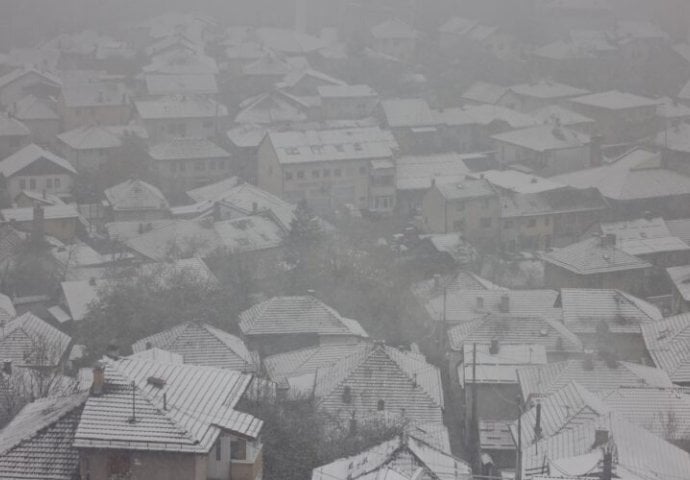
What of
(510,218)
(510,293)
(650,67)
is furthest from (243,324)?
(650,67)

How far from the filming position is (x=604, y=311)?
19.7 meters

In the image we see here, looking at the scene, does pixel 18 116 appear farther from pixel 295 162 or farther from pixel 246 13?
pixel 246 13

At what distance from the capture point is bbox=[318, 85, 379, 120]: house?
112ft

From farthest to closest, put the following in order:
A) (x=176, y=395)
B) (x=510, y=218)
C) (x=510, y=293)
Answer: (x=510, y=218) < (x=510, y=293) < (x=176, y=395)

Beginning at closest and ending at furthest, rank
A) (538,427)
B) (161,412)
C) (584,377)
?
(161,412) → (538,427) → (584,377)

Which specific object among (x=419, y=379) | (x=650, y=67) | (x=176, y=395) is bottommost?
(x=419, y=379)

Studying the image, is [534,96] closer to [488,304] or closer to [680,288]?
[680,288]

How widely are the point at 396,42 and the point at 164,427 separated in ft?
105

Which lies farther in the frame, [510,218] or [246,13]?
[246,13]

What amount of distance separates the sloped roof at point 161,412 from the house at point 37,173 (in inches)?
727

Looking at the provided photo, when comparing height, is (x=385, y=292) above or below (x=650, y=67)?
below

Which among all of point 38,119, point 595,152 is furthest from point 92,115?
point 595,152

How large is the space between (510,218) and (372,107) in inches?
343

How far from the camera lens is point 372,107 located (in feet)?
112
